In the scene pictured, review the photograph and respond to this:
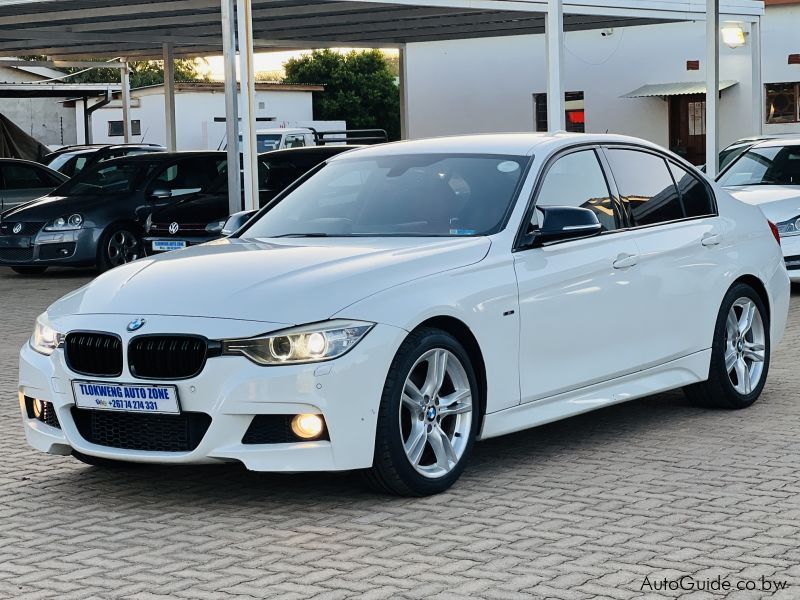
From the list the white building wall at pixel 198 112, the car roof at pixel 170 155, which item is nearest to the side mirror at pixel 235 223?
the car roof at pixel 170 155

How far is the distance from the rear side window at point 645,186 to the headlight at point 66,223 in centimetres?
1196

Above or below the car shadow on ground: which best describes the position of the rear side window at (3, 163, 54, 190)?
above

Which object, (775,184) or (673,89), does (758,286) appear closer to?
(775,184)

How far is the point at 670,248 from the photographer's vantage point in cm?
771

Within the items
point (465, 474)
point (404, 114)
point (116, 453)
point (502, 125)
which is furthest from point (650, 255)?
point (502, 125)

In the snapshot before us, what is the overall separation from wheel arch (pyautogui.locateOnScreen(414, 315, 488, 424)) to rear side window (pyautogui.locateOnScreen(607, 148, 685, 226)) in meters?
1.64

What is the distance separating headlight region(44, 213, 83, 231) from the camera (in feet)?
61.2

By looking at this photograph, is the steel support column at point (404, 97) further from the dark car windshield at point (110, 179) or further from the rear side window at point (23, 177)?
the dark car windshield at point (110, 179)

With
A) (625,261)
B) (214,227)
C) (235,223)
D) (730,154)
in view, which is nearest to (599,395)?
(625,261)

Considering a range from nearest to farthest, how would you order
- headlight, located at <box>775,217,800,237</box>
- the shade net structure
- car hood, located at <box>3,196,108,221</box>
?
headlight, located at <box>775,217,800,237</box>
car hood, located at <box>3,196,108,221</box>
the shade net structure

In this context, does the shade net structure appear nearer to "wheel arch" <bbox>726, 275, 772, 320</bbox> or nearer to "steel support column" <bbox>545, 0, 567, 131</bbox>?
"steel support column" <bbox>545, 0, 567, 131</bbox>

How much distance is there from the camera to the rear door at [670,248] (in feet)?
24.7

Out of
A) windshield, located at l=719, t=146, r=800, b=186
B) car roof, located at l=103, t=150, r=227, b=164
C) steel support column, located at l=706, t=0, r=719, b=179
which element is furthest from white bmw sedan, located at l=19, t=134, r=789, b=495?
car roof, located at l=103, t=150, r=227, b=164

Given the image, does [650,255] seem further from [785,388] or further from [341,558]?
[341,558]
